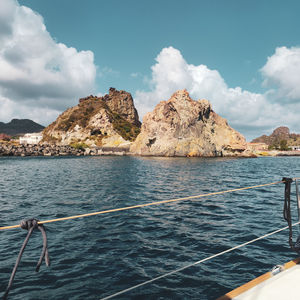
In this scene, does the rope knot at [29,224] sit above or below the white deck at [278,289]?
above

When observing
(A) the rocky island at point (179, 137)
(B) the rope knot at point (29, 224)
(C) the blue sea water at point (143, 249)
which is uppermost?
(A) the rocky island at point (179, 137)

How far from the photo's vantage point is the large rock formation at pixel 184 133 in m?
113

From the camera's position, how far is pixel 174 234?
10.3 m

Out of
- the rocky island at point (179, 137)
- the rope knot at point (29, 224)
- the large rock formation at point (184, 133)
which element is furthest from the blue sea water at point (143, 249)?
the rocky island at point (179, 137)

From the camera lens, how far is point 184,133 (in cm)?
11450

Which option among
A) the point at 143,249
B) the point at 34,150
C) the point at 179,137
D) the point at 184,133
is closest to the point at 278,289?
the point at 143,249

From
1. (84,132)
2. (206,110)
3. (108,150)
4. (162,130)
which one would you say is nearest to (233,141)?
(206,110)

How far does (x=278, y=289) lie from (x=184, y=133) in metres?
113

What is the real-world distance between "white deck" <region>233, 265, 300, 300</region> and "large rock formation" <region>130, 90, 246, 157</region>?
106626mm

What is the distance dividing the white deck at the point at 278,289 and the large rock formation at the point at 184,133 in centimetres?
10663

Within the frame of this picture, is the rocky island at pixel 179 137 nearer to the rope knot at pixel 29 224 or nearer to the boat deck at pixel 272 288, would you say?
the boat deck at pixel 272 288

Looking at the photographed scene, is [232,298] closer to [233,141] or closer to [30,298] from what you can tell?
[30,298]

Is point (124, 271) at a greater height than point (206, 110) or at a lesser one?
lesser

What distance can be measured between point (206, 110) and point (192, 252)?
126 m
